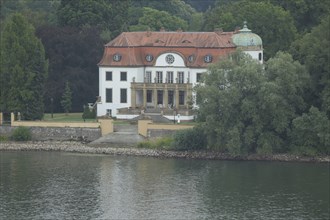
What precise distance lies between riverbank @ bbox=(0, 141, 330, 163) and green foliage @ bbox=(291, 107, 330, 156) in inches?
25.1

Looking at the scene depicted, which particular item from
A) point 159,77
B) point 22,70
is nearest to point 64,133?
point 22,70

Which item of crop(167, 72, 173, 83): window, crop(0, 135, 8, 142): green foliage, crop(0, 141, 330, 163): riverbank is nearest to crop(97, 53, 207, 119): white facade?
crop(167, 72, 173, 83): window

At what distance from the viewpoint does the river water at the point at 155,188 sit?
67312mm

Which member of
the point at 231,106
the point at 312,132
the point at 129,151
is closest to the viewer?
the point at 312,132

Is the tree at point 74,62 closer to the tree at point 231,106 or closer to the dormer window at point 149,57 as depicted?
the dormer window at point 149,57

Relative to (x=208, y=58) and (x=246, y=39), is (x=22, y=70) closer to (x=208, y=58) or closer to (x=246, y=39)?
(x=208, y=58)

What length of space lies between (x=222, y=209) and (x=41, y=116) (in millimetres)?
28651

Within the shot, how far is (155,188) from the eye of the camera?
73250mm

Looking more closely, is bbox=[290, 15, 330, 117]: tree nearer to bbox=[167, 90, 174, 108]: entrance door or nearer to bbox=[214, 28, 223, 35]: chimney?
bbox=[214, 28, 223, 35]: chimney

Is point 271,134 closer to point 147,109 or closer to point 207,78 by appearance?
point 207,78

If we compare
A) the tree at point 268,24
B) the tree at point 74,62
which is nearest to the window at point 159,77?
the tree at point 74,62

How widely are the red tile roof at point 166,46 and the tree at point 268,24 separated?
453 cm

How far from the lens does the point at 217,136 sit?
83438mm

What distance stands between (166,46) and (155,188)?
23571 millimetres
